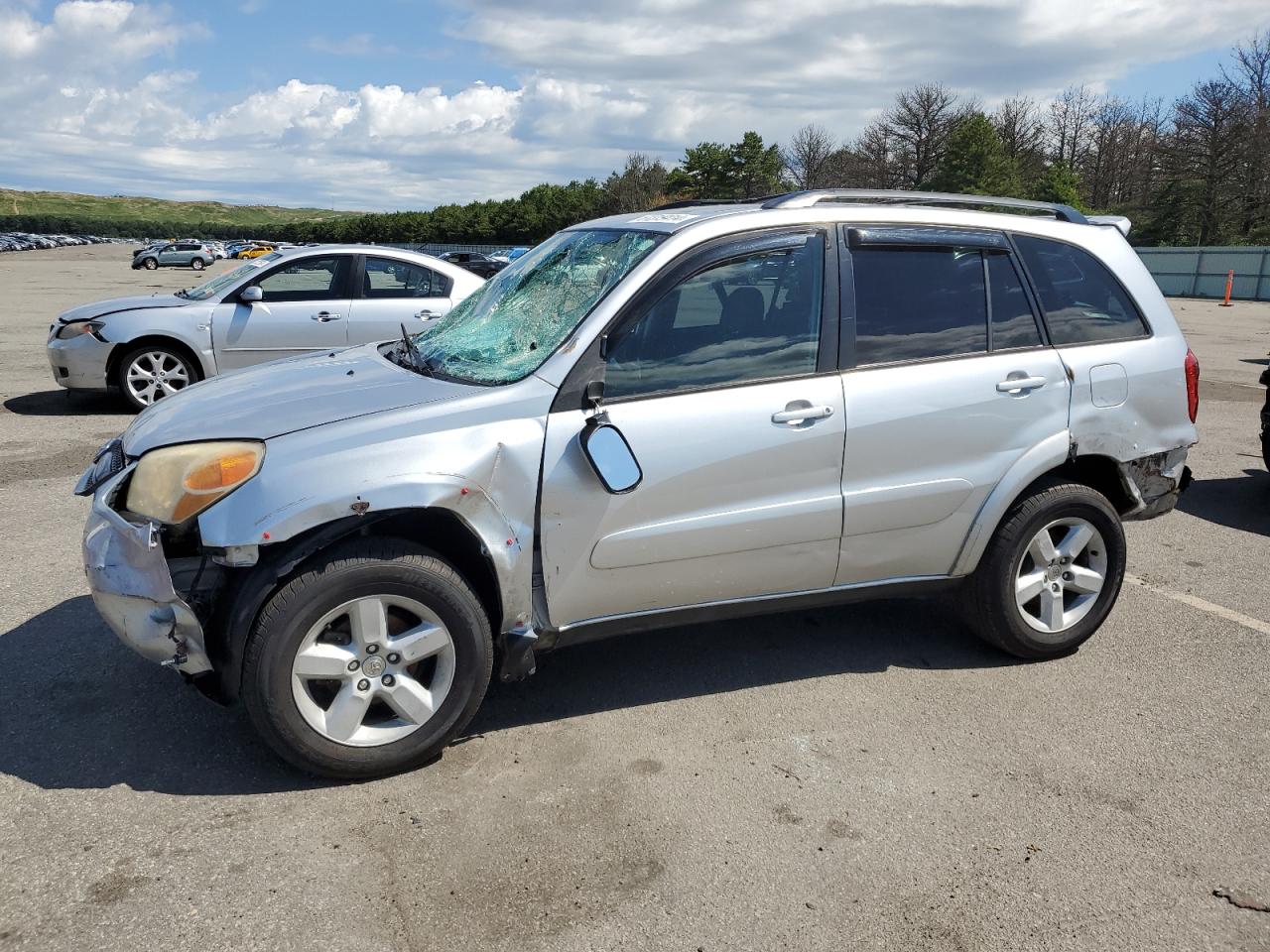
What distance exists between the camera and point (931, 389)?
3.97 metres

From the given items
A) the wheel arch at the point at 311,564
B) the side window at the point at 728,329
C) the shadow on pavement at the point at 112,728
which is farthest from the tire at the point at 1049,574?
the shadow on pavement at the point at 112,728

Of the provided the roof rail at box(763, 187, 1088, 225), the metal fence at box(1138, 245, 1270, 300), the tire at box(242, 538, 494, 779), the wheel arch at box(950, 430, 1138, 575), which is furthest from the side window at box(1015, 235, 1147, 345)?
the metal fence at box(1138, 245, 1270, 300)

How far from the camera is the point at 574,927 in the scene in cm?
270

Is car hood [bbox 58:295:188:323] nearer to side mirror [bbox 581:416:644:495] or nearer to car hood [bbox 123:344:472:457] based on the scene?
car hood [bbox 123:344:472:457]

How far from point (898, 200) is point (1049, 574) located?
1710mm

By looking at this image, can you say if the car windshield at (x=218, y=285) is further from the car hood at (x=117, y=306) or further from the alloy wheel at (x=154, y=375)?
the alloy wheel at (x=154, y=375)

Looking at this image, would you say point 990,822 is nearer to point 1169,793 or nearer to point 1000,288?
point 1169,793

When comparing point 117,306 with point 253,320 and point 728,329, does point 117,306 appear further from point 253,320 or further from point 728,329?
point 728,329

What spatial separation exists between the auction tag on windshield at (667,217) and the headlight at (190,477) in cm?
178

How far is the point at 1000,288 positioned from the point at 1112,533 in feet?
3.83

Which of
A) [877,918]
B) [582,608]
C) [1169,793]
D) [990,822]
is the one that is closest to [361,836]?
[582,608]

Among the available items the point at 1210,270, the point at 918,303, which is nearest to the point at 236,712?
the point at 918,303

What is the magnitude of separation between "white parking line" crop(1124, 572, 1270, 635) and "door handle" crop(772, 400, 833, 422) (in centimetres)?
260

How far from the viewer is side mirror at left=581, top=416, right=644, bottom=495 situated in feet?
11.2
